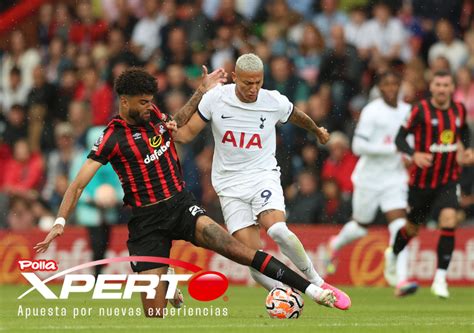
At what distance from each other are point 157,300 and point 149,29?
1102cm

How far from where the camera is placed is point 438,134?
49.0ft

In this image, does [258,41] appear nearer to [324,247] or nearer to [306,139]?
[306,139]

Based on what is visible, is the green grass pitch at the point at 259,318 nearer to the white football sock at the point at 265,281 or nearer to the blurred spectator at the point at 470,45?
the white football sock at the point at 265,281

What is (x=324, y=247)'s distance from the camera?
60.2 ft

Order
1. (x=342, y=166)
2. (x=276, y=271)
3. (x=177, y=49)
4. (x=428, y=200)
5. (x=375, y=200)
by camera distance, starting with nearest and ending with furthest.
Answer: (x=276, y=271), (x=428, y=200), (x=375, y=200), (x=342, y=166), (x=177, y=49)

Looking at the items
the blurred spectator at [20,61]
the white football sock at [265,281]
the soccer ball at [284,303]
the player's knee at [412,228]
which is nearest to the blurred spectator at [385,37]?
the player's knee at [412,228]

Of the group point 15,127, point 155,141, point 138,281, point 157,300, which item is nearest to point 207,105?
point 155,141

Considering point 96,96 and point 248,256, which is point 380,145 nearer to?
point 248,256

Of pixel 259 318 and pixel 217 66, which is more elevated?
pixel 217 66

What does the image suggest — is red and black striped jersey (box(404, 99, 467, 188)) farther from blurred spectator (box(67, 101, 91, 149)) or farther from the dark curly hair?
blurred spectator (box(67, 101, 91, 149))

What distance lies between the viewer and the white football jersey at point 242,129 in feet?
39.6

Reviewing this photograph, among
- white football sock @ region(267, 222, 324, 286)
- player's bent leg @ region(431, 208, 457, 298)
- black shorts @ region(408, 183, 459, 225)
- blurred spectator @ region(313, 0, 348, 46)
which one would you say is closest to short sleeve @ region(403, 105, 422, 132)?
black shorts @ region(408, 183, 459, 225)

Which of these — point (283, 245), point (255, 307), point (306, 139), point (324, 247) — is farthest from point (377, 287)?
point (283, 245)

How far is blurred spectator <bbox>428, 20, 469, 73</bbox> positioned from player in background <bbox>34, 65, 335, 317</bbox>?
9.63m
